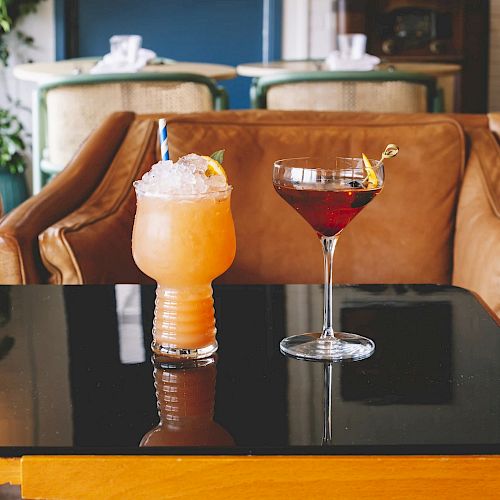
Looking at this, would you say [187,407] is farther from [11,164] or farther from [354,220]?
[11,164]

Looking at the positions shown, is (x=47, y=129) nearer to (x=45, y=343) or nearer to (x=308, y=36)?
(x=45, y=343)

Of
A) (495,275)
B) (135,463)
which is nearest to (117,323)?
(135,463)

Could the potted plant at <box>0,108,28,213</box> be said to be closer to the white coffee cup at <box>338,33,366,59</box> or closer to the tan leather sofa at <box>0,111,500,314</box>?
the white coffee cup at <box>338,33,366,59</box>

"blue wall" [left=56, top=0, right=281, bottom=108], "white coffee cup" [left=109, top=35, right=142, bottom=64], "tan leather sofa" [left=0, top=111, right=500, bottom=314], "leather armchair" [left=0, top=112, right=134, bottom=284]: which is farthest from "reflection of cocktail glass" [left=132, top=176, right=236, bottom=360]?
"blue wall" [left=56, top=0, right=281, bottom=108]

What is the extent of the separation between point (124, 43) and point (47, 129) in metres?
0.81

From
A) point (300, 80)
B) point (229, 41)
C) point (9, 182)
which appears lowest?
point (9, 182)

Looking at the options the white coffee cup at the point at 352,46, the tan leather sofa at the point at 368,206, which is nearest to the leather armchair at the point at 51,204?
the tan leather sofa at the point at 368,206

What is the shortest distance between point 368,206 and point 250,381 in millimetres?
1101

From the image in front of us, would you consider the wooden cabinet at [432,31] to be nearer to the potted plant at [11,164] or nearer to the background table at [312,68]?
the background table at [312,68]

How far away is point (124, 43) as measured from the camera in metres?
4.20

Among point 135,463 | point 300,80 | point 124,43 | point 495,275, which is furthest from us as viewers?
point 124,43

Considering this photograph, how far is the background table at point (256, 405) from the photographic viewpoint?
85 cm

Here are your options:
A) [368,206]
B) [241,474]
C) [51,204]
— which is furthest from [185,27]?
[241,474]

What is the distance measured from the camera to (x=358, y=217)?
6.76 ft
